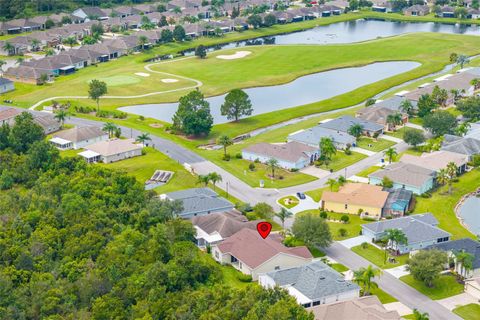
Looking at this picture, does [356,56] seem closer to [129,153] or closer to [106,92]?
[106,92]

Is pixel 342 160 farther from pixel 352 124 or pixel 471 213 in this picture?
pixel 471 213

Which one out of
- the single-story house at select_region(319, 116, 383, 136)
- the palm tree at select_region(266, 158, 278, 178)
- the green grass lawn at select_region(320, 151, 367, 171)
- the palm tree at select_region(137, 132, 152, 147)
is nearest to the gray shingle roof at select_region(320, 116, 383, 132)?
the single-story house at select_region(319, 116, 383, 136)

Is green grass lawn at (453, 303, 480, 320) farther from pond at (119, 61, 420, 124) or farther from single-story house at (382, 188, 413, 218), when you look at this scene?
pond at (119, 61, 420, 124)

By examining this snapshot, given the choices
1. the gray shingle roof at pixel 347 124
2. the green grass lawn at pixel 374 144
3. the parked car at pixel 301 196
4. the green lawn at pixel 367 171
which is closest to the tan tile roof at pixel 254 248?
the parked car at pixel 301 196

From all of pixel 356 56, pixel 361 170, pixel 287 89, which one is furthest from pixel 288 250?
pixel 356 56

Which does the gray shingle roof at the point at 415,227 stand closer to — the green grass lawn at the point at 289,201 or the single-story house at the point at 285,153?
the green grass lawn at the point at 289,201

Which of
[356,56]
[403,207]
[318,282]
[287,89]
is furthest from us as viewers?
[356,56]
